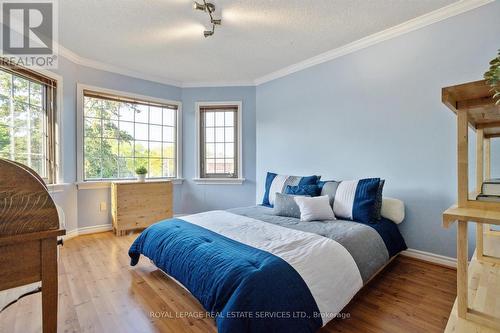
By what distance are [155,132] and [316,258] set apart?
348 centimetres

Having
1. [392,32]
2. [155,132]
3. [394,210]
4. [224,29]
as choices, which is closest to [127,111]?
[155,132]

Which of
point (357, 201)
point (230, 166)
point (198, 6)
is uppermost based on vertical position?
point (198, 6)

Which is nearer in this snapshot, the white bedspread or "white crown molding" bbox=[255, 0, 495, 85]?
the white bedspread

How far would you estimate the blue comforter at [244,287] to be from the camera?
1196 millimetres

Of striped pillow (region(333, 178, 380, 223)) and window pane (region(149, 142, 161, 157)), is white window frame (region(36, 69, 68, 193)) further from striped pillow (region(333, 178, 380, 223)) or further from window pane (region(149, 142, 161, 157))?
striped pillow (region(333, 178, 380, 223))

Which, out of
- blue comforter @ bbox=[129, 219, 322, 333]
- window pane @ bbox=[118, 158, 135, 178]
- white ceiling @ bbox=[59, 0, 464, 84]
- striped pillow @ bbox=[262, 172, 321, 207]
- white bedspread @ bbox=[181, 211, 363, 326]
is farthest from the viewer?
window pane @ bbox=[118, 158, 135, 178]

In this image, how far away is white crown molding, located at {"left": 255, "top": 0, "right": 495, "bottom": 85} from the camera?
7.14 feet

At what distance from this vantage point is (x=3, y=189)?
2.53 ft

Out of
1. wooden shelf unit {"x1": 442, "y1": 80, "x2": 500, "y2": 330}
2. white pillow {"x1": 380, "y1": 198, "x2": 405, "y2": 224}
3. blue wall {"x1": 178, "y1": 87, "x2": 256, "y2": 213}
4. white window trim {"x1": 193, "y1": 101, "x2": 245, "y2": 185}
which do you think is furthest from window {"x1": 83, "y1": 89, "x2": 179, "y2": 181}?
wooden shelf unit {"x1": 442, "y1": 80, "x2": 500, "y2": 330}

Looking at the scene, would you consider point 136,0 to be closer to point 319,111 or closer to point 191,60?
point 191,60

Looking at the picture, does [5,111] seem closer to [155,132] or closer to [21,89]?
[21,89]

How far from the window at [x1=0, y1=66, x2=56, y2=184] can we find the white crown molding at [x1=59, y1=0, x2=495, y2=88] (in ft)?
1.88

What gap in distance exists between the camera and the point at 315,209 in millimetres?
2383

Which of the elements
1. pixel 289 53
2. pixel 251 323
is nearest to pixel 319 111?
pixel 289 53
